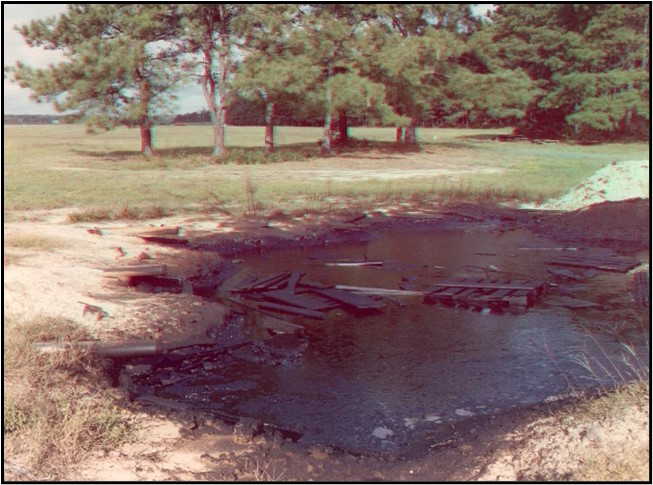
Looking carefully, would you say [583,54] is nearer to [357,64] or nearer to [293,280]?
[357,64]

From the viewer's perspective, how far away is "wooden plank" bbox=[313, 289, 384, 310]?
9984mm

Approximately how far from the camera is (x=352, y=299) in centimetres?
1022

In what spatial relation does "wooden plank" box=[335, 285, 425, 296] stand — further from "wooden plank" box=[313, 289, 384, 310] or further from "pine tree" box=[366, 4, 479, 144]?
"pine tree" box=[366, 4, 479, 144]

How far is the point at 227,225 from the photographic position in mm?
16234

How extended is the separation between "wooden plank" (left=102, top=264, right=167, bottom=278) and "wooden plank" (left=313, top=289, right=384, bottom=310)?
8.37 feet

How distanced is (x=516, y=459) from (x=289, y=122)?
39381 millimetres

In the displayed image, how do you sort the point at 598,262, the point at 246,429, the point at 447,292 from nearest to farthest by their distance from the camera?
the point at 246,429 < the point at 447,292 < the point at 598,262

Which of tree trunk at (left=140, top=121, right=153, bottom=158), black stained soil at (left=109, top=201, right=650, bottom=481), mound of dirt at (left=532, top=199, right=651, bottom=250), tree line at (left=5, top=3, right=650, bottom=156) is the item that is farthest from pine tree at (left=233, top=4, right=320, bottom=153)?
black stained soil at (left=109, top=201, right=650, bottom=481)

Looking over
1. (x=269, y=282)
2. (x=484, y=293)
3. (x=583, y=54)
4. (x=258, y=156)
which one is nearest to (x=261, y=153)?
(x=258, y=156)

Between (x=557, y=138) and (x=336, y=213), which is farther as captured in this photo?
(x=557, y=138)

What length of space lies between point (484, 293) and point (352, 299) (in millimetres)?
1971

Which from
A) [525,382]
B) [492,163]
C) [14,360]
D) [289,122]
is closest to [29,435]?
[14,360]

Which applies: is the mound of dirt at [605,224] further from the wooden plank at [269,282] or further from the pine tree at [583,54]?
the pine tree at [583,54]

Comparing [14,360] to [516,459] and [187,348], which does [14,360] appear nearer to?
[187,348]
